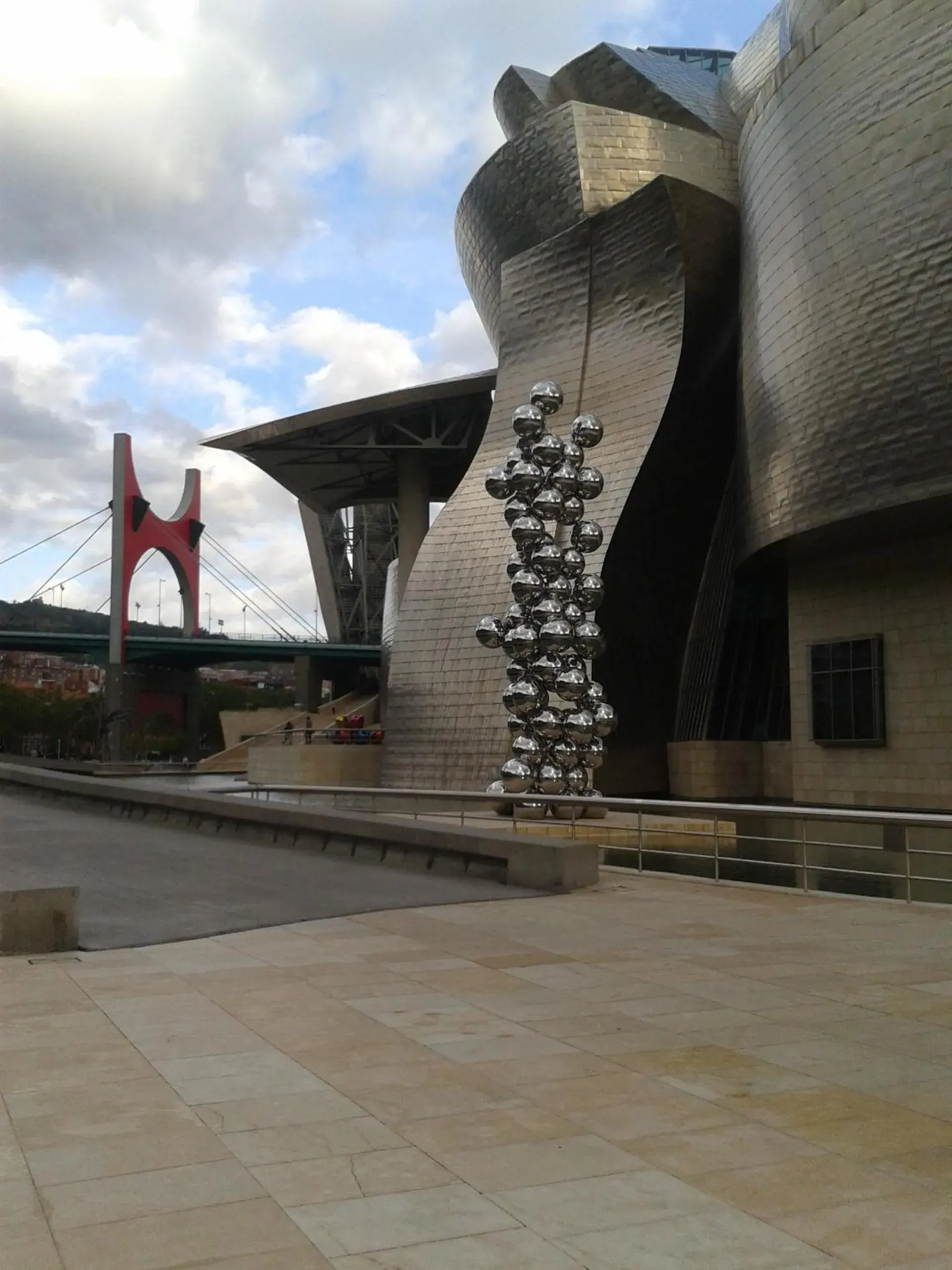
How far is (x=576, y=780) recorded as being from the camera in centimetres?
1731

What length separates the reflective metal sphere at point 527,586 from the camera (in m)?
17.6

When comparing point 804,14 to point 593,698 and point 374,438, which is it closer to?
point 593,698

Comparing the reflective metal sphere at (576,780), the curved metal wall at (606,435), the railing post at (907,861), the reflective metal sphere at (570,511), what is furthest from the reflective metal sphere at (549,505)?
the railing post at (907,861)

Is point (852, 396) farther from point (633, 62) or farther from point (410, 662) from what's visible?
point (633, 62)

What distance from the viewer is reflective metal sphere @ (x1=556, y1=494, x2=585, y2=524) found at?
59.3 ft

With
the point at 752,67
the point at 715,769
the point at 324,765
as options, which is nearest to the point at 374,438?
the point at 324,765

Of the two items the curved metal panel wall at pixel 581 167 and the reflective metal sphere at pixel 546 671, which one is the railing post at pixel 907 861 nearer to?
the reflective metal sphere at pixel 546 671

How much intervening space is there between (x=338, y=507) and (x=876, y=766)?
28.7 metres

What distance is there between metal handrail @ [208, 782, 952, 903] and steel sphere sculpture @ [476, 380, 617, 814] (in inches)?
26.7

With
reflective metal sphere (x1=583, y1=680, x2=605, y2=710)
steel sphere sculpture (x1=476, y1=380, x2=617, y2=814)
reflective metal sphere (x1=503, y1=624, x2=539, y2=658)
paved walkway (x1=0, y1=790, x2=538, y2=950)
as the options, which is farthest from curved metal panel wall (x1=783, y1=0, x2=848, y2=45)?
paved walkway (x1=0, y1=790, x2=538, y2=950)

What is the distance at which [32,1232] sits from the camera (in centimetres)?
291

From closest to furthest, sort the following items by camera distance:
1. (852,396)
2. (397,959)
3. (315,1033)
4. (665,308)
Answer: (315,1033)
(397,959)
(852,396)
(665,308)

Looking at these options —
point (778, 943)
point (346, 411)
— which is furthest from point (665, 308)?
point (778, 943)

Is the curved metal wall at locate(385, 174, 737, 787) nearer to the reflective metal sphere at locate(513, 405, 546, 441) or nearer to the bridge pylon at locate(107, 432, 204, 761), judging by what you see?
the reflective metal sphere at locate(513, 405, 546, 441)
